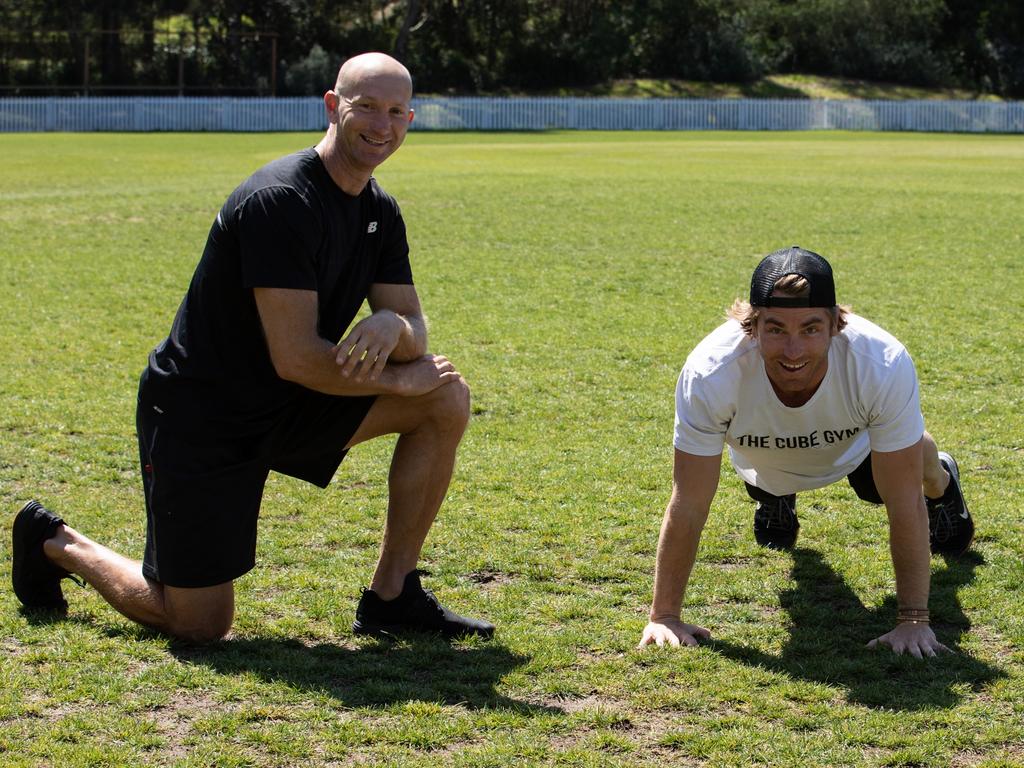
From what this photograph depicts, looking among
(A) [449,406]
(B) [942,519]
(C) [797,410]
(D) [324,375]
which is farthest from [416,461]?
(B) [942,519]

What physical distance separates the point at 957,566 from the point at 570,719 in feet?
7.50

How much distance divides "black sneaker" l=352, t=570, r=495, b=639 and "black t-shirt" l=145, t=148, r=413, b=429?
783 mm

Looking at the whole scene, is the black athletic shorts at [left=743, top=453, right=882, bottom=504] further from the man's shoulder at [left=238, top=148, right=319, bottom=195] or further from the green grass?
the green grass

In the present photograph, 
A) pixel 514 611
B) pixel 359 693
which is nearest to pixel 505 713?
pixel 359 693

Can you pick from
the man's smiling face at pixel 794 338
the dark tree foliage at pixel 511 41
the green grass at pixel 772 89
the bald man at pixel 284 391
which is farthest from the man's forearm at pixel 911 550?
the green grass at pixel 772 89

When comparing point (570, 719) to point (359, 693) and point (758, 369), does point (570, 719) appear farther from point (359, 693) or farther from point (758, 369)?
point (758, 369)

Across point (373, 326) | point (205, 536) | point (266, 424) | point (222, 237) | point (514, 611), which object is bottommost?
point (514, 611)

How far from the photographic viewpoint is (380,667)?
4.45 meters

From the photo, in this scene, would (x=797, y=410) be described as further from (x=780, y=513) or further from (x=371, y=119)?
(x=371, y=119)

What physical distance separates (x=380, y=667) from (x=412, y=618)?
33cm

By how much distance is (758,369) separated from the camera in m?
4.61

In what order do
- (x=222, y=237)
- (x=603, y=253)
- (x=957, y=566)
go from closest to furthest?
1. (x=222, y=237)
2. (x=957, y=566)
3. (x=603, y=253)

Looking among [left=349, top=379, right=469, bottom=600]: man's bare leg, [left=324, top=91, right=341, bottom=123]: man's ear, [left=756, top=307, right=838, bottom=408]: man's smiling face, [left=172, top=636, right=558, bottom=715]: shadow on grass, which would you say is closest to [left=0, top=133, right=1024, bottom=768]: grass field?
[left=172, top=636, right=558, bottom=715]: shadow on grass

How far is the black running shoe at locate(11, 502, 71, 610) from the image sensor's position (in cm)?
493
